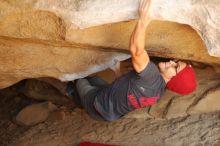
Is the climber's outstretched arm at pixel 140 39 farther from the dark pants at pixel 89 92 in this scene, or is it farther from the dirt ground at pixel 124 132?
the dirt ground at pixel 124 132

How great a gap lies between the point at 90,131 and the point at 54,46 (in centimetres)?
82

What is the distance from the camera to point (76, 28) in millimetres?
1614

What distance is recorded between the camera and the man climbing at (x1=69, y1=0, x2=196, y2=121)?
1.58 meters

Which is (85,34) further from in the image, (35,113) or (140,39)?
(35,113)

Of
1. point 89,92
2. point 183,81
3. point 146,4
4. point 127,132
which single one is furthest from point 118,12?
point 127,132

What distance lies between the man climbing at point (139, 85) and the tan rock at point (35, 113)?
0.76m

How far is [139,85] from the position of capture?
1755 millimetres

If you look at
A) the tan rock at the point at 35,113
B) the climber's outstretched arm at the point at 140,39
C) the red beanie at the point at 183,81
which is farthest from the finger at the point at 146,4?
the tan rock at the point at 35,113

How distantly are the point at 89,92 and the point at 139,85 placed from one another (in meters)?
0.40

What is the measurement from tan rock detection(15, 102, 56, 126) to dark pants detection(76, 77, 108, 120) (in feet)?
2.31

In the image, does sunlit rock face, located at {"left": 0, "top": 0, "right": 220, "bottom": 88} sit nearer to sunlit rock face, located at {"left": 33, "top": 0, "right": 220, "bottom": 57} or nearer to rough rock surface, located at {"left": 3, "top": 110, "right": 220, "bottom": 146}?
sunlit rock face, located at {"left": 33, "top": 0, "right": 220, "bottom": 57}

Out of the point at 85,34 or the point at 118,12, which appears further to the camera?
the point at 85,34

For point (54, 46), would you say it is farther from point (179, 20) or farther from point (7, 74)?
point (179, 20)

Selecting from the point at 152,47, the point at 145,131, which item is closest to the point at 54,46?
the point at 152,47
